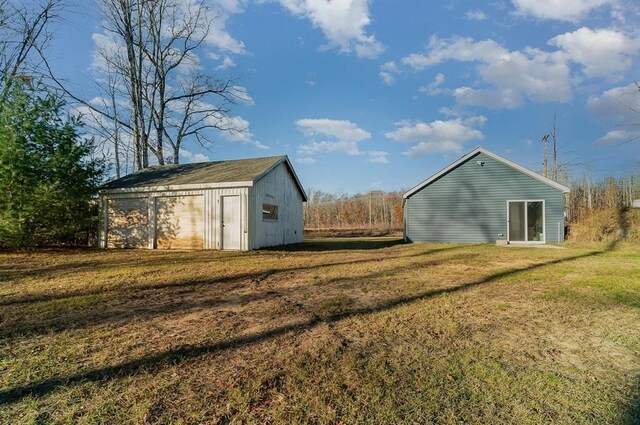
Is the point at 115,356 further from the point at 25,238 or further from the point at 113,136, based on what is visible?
the point at 113,136

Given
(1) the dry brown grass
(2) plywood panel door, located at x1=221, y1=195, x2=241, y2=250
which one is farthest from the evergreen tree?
(1) the dry brown grass

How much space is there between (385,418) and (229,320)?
2.55m

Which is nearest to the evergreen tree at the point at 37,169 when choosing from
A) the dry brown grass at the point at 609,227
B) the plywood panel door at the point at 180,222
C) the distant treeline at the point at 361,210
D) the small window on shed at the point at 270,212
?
the plywood panel door at the point at 180,222

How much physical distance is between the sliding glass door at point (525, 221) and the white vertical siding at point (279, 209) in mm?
10325

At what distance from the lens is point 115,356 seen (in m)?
3.16

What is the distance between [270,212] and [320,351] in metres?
11.9

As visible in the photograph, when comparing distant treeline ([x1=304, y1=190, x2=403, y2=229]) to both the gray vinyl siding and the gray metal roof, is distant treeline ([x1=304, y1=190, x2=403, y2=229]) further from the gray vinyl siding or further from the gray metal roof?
the gray metal roof

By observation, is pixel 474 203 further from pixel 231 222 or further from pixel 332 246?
pixel 231 222

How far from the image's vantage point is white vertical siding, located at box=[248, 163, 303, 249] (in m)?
13.1

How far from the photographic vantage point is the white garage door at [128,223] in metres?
13.9

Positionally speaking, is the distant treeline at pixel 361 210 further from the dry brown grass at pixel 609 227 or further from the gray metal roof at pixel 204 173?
the gray metal roof at pixel 204 173

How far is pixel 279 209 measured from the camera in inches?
621

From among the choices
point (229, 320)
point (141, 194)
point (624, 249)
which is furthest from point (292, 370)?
point (624, 249)

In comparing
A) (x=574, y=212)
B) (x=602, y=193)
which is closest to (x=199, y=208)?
(x=574, y=212)
